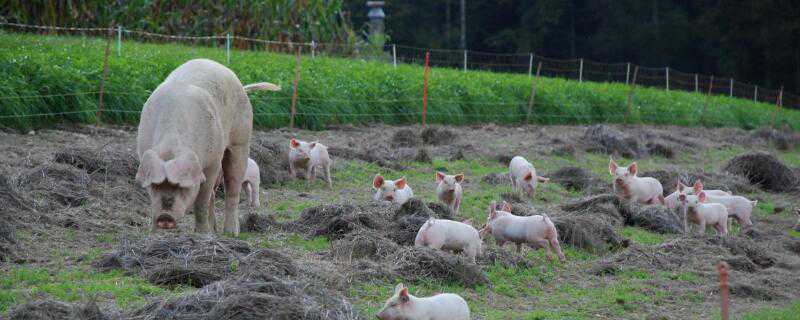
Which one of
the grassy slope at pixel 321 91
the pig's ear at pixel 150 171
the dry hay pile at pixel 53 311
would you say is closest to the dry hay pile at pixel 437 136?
the grassy slope at pixel 321 91

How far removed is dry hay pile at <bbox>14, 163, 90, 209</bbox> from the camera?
9.16m

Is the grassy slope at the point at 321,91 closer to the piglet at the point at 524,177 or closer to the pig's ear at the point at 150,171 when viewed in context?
the piglet at the point at 524,177

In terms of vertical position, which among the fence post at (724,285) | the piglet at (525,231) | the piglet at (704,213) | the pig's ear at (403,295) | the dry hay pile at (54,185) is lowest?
the piglet at (704,213)

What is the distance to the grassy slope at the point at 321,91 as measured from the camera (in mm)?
13500

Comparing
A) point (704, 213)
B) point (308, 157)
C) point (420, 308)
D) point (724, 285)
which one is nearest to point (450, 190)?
point (308, 157)

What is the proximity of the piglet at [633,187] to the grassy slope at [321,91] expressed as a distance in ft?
19.0

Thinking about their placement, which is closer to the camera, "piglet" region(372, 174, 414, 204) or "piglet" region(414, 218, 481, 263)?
"piglet" region(414, 218, 481, 263)

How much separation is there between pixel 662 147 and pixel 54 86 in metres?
10.4

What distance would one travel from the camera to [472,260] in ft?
26.3

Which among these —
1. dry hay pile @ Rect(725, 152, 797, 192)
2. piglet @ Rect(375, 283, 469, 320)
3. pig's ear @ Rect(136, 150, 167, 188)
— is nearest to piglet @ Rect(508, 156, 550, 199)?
dry hay pile @ Rect(725, 152, 797, 192)

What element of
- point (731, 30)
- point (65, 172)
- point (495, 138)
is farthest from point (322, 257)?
point (731, 30)

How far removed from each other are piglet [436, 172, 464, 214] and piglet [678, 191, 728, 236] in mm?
2362

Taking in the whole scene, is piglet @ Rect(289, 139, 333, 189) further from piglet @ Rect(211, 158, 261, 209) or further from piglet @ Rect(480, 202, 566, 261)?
piglet @ Rect(480, 202, 566, 261)

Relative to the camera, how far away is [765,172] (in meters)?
15.5
